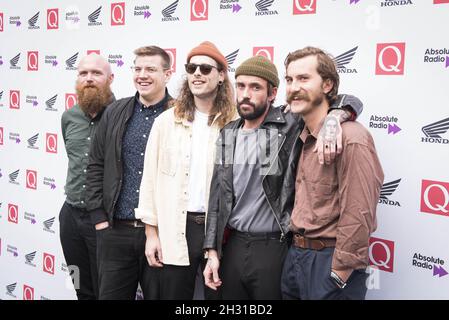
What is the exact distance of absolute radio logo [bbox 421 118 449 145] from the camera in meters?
2.47

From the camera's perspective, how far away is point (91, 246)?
10.5 ft

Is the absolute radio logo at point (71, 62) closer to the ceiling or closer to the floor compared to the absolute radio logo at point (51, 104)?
closer to the ceiling

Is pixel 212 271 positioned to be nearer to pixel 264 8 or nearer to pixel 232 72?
pixel 232 72

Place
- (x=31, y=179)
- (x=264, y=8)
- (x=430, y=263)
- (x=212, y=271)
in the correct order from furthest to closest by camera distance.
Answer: (x=31, y=179)
(x=264, y=8)
(x=430, y=263)
(x=212, y=271)

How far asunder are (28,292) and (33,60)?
7.51ft

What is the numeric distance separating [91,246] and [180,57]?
1504 millimetres

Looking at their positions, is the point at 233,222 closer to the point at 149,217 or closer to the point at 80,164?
the point at 149,217

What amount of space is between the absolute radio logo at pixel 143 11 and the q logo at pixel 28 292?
2.89 metres

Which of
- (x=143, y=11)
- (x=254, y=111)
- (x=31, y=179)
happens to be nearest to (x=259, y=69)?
(x=254, y=111)

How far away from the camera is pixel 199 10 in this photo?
339 cm

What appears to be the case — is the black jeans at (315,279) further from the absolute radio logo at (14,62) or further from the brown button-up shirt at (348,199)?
the absolute radio logo at (14,62)

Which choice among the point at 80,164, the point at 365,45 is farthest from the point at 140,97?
the point at 365,45

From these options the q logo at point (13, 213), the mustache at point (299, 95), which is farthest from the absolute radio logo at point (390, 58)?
the q logo at point (13, 213)

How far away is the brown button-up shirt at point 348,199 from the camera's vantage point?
6.41 feet
